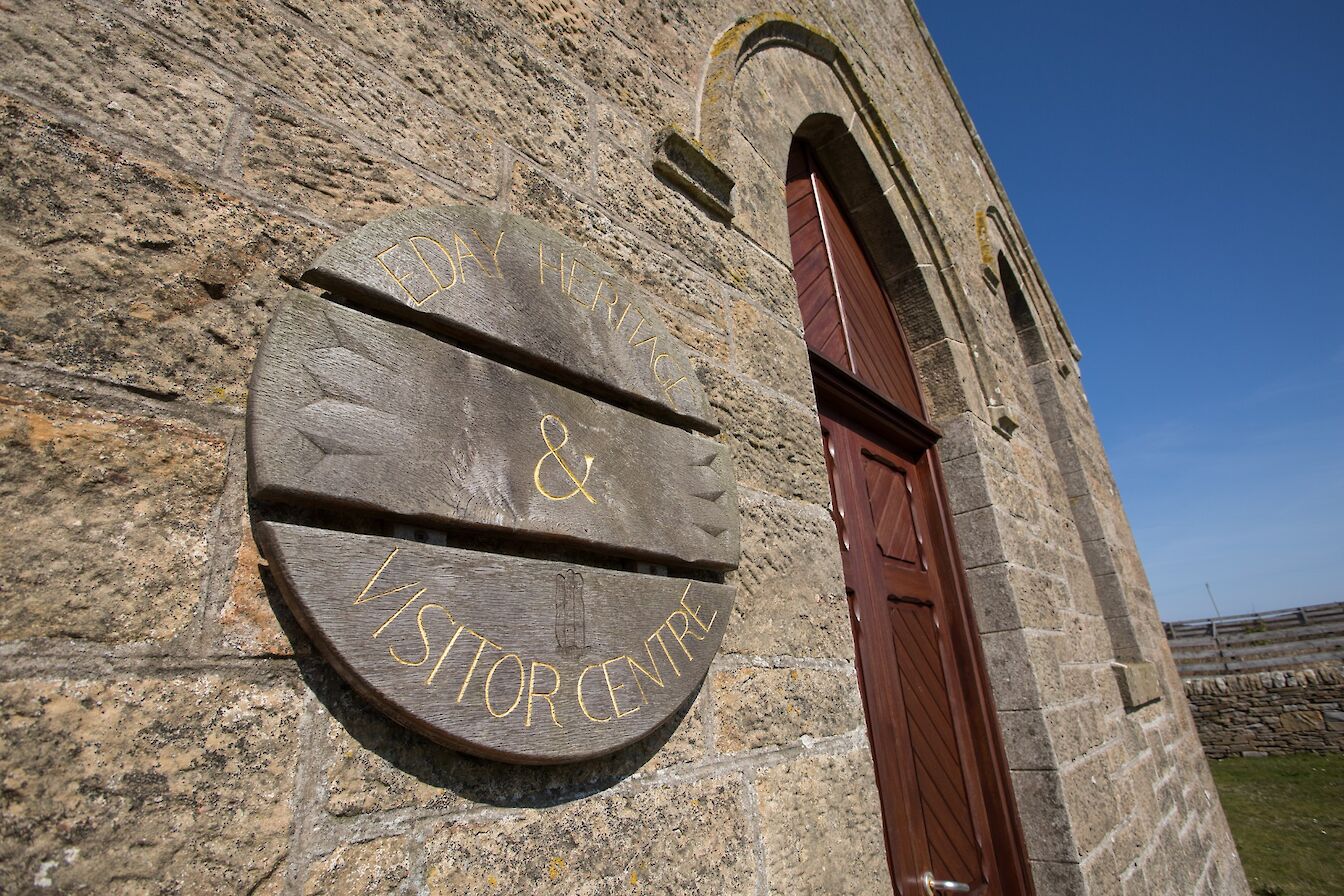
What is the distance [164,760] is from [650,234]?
134 cm

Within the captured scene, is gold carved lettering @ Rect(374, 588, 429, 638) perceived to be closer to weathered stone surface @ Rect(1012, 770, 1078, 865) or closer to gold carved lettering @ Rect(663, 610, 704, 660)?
gold carved lettering @ Rect(663, 610, 704, 660)

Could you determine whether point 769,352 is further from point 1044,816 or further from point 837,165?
point 1044,816

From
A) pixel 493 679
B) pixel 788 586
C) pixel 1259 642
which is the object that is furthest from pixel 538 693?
pixel 1259 642

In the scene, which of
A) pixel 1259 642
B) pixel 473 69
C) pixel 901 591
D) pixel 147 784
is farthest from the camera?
pixel 1259 642

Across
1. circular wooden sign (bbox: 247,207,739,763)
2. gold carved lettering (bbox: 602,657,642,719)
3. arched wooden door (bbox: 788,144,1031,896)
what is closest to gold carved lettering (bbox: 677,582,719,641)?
circular wooden sign (bbox: 247,207,739,763)

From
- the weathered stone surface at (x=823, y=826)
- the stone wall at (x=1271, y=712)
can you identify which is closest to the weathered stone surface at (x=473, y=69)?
the weathered stone surface at (x=823, y=826)

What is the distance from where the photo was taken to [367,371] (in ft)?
2.96

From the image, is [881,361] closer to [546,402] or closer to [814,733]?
[814,733]

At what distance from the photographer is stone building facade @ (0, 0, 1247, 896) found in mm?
687

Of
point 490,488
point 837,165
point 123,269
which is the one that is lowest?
→ point 490,488

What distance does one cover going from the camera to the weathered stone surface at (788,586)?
1.47 meters

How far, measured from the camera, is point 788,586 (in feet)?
5.27

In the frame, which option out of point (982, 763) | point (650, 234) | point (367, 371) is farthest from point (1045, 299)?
point (367, 371)

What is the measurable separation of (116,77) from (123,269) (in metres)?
0.29
